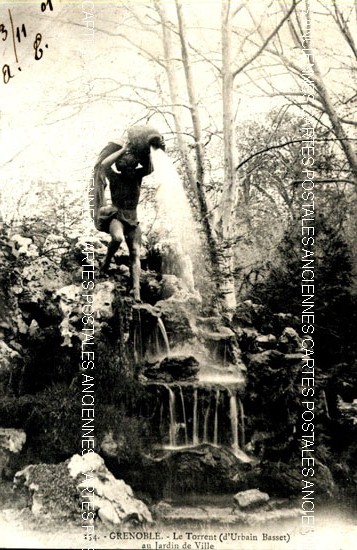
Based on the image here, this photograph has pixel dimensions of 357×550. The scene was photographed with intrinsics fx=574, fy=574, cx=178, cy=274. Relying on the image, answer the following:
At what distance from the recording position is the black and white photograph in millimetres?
4359

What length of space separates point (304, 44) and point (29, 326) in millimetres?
3365

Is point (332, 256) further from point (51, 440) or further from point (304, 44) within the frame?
point (51, 440)

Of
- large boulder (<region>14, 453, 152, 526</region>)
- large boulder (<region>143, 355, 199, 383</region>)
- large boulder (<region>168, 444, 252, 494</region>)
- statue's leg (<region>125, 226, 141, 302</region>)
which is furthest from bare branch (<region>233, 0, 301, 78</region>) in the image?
large boulder (<region>14, 453, 152, 526</region>)

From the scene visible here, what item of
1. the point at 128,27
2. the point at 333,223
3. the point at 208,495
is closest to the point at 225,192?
the point at 333,223

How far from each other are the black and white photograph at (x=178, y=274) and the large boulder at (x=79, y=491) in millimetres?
13

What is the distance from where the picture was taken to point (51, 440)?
452cm

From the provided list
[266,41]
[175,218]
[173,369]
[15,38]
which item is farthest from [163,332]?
[15,38]

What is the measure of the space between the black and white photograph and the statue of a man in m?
0.02

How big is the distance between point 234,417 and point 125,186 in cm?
205

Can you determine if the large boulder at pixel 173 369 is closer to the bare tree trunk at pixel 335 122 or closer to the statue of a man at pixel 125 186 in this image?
the statue of a man at pixel 125 186

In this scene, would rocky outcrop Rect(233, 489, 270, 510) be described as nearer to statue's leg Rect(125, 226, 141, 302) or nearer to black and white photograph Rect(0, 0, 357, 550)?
black and white photograph Rect(0, 0, 357, 550)

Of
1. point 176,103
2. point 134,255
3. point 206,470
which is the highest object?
point 176,103

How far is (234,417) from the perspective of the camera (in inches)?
178

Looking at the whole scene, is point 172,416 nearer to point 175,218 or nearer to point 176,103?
point 175,218
